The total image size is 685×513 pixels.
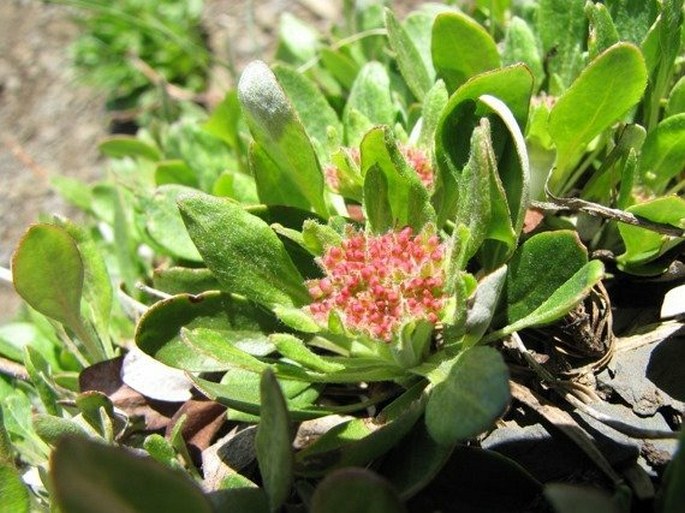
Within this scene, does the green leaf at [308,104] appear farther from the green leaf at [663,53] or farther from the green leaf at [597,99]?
the green leaf at [663,53]

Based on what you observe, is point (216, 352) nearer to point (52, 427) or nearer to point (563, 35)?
point (52, 427)

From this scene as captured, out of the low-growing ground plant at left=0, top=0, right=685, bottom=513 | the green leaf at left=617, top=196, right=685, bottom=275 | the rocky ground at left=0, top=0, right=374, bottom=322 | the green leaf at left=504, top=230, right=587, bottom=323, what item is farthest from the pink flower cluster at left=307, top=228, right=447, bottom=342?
the rocky ground at left=0, top=0, right=374, bottom=322

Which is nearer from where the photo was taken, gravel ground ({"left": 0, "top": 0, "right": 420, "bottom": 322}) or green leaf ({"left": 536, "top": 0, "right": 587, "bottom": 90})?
green leaf ({"left": 536, "top": 0, "right": 587, "bottom": 90})

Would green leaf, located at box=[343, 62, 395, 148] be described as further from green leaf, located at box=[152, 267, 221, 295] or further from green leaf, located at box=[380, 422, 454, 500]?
green leaf, located at box=[380, 422, 454, 500]

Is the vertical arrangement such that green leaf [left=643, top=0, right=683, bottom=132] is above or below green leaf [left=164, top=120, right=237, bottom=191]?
above

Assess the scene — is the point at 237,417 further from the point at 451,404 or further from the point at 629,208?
the point at 629,208

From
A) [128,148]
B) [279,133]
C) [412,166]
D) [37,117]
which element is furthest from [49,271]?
[37,117]

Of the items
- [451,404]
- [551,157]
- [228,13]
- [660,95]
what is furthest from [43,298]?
[228,13]

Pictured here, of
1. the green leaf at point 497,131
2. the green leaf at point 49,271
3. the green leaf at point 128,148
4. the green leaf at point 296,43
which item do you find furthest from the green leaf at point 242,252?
the green leaf at point 296,43
